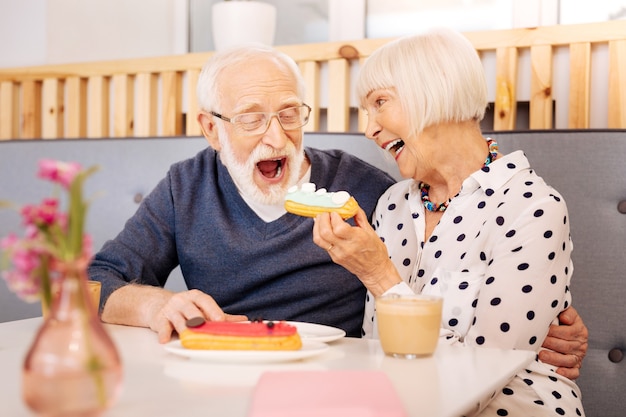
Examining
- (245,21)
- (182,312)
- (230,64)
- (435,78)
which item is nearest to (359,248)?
(182,312)

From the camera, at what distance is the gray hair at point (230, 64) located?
5.95ft

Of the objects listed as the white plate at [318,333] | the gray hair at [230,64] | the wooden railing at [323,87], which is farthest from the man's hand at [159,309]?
the wooden railing at [323,87]

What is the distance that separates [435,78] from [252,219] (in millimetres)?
540

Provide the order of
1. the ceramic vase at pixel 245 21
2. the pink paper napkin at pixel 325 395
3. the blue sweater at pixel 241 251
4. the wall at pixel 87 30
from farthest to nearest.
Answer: the wall at pixel 87 30, the ceramic vase at pixel 245 21, the blue sweater at pixel 241 251, the pink paper napkin at pixel 325 395

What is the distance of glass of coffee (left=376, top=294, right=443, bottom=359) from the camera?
3.17 ft

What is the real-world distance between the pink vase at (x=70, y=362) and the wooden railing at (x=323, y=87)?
166 centimetres

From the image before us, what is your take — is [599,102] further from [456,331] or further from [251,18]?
[251,18]

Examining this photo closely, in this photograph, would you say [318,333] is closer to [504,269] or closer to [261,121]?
[504,269]

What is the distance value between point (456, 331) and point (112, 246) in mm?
818

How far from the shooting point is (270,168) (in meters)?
1.81

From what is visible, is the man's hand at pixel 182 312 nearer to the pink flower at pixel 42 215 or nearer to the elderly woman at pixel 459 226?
the elderly woman at pixel 459 226

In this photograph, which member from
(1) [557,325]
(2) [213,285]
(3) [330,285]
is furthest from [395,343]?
(2) [213,285]

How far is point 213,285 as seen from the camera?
5.90 feet

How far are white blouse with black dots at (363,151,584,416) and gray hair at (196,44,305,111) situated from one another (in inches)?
18.6
